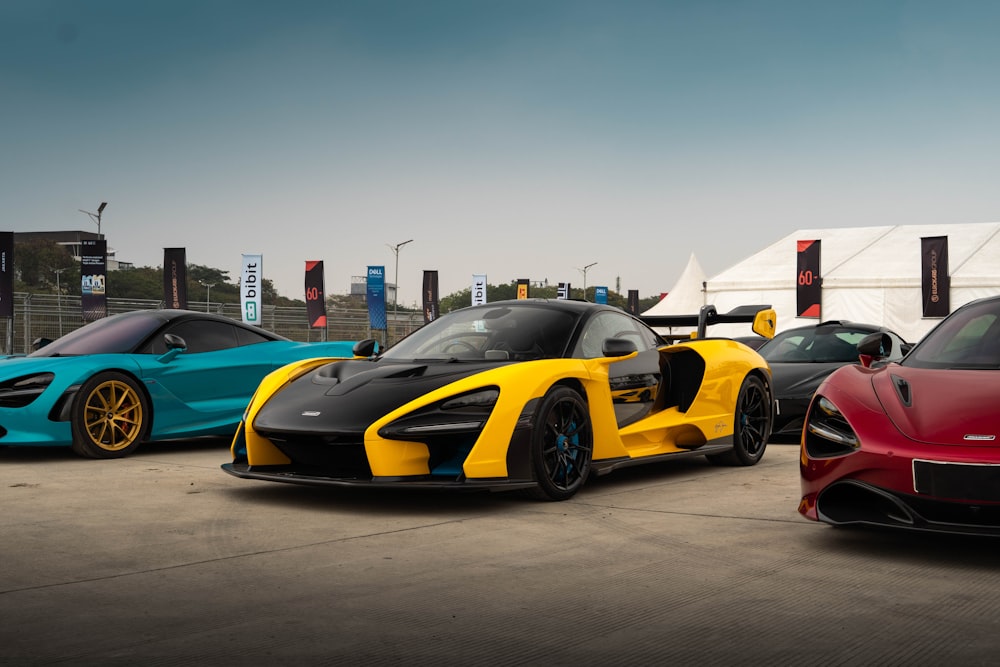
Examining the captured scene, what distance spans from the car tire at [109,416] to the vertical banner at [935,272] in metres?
26.4

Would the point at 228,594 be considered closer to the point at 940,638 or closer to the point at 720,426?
the point at 940,638

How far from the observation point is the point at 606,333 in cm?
741

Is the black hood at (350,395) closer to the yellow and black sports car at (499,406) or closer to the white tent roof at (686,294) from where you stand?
the yellow and black sports car at (499,406)

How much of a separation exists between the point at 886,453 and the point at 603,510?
6.25 ft

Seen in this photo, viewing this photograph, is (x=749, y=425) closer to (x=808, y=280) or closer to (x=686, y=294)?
(x=808, y=280)

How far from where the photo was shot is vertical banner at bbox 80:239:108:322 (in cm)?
2553

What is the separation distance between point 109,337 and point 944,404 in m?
7.19

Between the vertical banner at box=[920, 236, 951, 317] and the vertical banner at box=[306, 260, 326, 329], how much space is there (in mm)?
17503

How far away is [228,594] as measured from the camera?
3.93 meters

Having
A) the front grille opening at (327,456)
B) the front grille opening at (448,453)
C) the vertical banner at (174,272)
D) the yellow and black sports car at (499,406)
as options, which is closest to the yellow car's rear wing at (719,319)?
the yellow and black sports car at (499,406)

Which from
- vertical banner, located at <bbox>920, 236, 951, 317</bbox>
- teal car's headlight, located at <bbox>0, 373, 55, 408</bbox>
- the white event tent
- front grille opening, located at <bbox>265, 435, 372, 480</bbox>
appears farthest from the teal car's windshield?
vertical banner, located at <bbox>920, 236, 951, 317</bbox>

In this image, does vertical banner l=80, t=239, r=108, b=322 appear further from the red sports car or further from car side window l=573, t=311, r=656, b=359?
the red sports car

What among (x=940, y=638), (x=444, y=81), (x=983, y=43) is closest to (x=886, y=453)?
(x=940, y=638)

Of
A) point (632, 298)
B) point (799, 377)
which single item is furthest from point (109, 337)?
point (632, 298)
